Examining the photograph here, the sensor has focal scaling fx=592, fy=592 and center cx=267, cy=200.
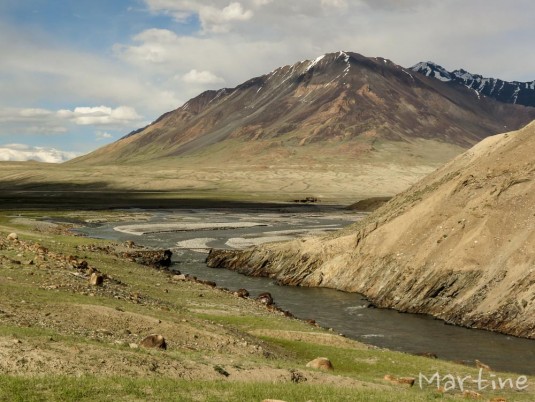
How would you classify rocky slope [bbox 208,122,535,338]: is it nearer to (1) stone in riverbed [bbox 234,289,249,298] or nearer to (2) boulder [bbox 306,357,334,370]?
(1) stone in riverbed [bbox 234,289,249,298]

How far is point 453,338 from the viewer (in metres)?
40.8

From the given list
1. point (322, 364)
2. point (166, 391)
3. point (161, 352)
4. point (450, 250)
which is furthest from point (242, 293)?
point (166, 391)

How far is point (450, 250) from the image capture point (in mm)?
51938

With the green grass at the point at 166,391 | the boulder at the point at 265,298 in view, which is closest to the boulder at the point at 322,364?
the green grass at the point at 166,391

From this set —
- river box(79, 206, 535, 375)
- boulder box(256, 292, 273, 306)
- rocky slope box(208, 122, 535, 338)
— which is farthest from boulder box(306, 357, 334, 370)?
boulder box(256, 292, 273, 306)

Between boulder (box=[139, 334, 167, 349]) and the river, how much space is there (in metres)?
18.5

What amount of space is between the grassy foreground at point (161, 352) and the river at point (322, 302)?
19.1ft

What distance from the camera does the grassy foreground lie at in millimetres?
18016

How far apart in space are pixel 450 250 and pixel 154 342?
34.2m

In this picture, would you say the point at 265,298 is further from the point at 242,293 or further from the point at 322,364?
the point at 322,364

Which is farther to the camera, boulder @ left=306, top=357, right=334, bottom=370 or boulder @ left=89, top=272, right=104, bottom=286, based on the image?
boulder @ left=89, top=272, right=104, bottom=286

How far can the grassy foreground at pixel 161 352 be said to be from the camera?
18.0m

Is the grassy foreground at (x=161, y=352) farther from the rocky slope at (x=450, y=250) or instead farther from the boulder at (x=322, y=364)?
the rocky slope at (x=450, y=250)

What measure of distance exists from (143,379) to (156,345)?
6103 millimetres
